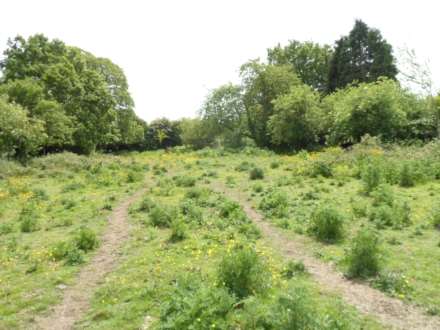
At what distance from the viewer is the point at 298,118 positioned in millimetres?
37438

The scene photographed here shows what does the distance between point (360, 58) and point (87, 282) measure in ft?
154

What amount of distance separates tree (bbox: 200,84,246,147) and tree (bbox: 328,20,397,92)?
11747mm

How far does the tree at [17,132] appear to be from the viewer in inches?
1062

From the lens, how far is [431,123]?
98.9 feet

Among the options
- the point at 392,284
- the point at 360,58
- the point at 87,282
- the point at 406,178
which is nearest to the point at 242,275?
the point at 392,284

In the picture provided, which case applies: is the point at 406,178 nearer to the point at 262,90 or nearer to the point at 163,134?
the point at 262,90

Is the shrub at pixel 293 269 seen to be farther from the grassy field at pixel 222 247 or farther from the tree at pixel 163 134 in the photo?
the tree at pixel 163 134

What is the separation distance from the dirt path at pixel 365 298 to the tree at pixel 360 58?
41445mm

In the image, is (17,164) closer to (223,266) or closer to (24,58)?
(24,58)

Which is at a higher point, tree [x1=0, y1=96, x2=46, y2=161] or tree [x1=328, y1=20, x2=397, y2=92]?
tree [x1=328, y1=20, x2=397, y2=92]

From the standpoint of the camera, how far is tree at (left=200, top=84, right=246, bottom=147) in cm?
4878

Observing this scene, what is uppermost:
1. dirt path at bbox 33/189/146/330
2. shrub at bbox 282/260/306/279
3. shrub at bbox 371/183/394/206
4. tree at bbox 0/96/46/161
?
tree at bbox 0/96/46/161

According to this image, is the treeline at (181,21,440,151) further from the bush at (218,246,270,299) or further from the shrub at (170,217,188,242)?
the bush at (218,246,270,299)

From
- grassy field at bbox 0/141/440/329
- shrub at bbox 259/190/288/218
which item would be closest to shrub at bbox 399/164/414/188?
grassy field at bbox 0/141/440/329
